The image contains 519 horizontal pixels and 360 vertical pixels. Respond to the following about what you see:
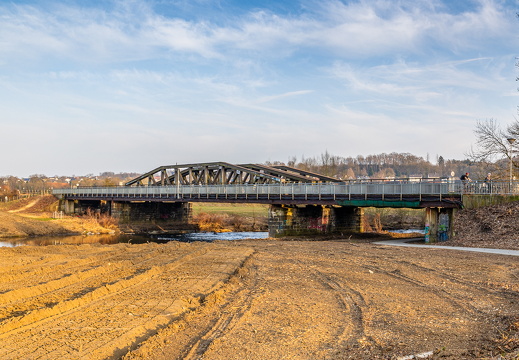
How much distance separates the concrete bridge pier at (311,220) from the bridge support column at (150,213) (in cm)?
2836

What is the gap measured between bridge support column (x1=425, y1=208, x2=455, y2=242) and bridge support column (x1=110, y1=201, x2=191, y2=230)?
44.1 metres

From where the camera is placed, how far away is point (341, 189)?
134ft

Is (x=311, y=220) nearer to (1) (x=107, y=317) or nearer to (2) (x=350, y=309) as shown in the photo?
(2) (x=350, y=309)

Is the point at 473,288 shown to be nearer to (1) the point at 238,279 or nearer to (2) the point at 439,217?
(1) the point at 238,279

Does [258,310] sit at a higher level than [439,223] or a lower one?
lower

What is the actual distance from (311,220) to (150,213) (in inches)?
1357

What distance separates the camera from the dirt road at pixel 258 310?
9086 mm

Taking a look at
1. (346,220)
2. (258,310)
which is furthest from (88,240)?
(258,310)

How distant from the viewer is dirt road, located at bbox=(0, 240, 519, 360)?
29.8 ft

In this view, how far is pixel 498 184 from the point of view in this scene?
105 feet

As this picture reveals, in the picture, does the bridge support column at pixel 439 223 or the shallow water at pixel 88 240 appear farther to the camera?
the shallow water at pixel 88 240

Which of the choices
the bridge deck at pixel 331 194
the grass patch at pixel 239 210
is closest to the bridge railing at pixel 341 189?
the bridge deck at pixel 331 194

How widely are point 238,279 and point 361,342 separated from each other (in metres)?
7.36

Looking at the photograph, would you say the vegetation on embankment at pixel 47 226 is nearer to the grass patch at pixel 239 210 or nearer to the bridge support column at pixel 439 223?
the grass patch at pixel 239 210
